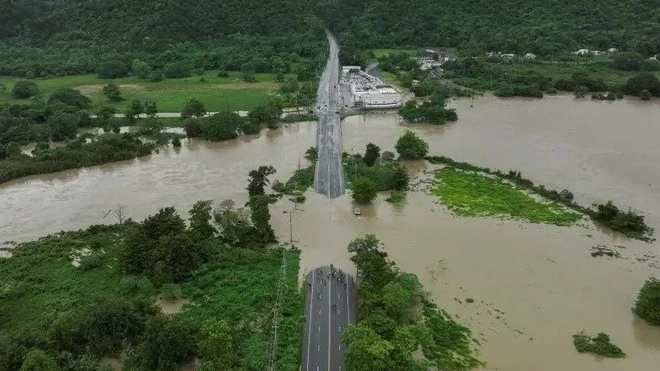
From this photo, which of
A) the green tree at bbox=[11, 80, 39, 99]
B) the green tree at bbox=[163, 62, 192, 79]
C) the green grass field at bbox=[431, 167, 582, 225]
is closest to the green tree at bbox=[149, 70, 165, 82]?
the green tree at bbox=[163, 62, 192, 79]

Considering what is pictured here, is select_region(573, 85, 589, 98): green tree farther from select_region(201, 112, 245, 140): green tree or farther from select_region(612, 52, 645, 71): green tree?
select_region(201, 112, 245, 140): green tree

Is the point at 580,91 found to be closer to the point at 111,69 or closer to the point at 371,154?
the point at 371,154

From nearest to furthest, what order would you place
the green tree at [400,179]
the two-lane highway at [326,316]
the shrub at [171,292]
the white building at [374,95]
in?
the two-lane highway at [326,316] < the shrub at [171,292] < the green tree at [400,179] < the white building at [374,95]

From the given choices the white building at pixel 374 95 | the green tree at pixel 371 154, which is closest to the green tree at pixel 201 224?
the green tree at pixel 371 154

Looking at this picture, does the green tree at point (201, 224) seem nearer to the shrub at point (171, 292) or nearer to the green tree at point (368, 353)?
the shrub at point (171, 292)

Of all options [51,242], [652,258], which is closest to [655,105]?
[652,258]

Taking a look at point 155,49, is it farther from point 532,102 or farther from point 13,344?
point 13,344
